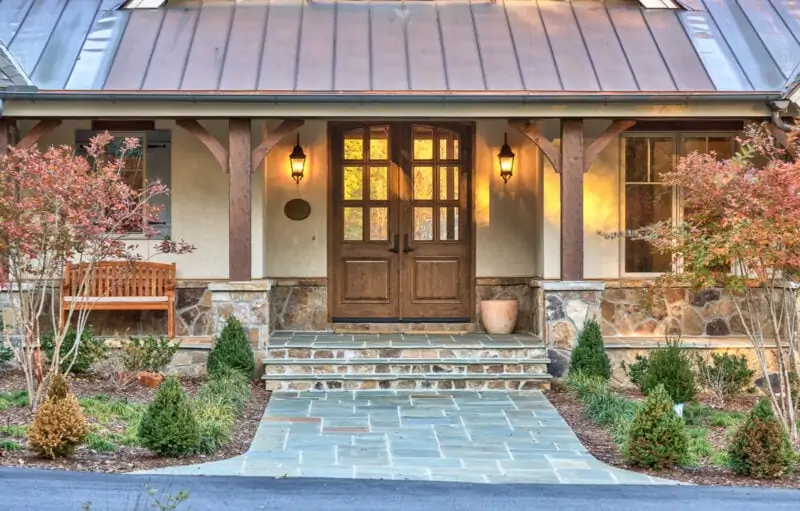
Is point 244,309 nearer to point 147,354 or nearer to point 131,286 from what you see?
point 147,354

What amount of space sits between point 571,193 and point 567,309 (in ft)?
4.08

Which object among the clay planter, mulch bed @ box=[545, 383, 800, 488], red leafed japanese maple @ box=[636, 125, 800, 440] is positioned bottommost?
mulch bed @ box=[545, 383, 800, 488]

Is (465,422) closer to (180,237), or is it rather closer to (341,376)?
(341,376)

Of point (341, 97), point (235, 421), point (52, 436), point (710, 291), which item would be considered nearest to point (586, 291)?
Result: point (710, 291)

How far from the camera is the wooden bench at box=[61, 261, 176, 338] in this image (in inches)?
379

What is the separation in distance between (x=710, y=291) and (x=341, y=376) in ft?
15.1

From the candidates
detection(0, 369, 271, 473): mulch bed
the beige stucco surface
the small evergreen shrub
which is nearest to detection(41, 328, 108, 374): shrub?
detection(0, 369, 271, 473): mulch bed

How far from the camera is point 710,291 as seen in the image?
10.3 meters

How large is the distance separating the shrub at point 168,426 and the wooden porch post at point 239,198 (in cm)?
311

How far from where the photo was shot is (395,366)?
9000 mm

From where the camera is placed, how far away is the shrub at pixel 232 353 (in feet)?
28.7

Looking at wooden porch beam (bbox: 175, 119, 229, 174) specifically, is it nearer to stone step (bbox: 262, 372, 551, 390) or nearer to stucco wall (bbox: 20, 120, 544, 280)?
stucco wall (bbox: 20, 120, 544, 280)

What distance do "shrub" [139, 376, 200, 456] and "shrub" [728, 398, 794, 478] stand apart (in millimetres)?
3807

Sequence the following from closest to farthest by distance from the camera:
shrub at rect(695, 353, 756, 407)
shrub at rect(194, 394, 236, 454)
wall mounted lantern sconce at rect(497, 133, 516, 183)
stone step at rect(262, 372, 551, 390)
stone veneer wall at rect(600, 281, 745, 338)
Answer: shrub at rect(194, 394, 236, 454)
shrub at rect(695, 353, 756, 407)
stone step at rect(262, 372, 551, 390)
stone veneer wall at rect(600, 281, 745, 338)
wall mounted lantern sconce at rect(497, 133, 516, 183)
